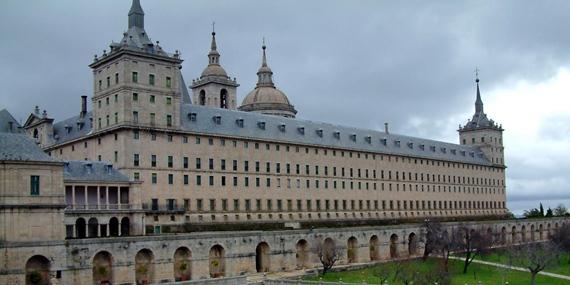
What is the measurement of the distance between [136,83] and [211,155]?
12176 millimetres

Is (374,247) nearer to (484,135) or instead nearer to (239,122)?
(239,122)

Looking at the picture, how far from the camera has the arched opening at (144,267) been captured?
189 ft

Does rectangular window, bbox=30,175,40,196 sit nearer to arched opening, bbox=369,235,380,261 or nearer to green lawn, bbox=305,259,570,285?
green lawn, bbox=305,259,570,285

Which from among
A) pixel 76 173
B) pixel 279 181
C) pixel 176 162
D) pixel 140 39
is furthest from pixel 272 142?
pixel 76 173

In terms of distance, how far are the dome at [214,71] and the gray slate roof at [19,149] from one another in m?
59.3

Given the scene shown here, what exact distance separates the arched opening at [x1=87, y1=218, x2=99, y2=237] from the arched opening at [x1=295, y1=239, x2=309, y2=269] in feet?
65.8

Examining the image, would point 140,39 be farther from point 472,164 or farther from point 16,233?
point 472,164

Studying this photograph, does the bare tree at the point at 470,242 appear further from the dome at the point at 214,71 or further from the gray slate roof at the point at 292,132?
the dome at the point at 214,71

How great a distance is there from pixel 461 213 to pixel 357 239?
49.5 meters

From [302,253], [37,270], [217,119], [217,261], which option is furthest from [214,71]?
[37,270]

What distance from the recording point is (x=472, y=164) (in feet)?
419

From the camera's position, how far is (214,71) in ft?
362

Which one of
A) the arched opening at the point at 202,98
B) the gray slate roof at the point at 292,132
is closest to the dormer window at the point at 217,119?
the gray slate roof at the point at 292,132

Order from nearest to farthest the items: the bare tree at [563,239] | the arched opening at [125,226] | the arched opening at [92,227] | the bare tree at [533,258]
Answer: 1. the arched opening at [92,227]
2. the bare tree at [533,258]
3. the arched opening at [125,226]
4. the bare tree at [563,239]
